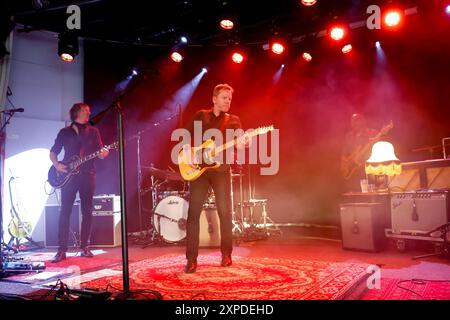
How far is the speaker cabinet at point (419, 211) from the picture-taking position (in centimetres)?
478

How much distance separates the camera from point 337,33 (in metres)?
6.30

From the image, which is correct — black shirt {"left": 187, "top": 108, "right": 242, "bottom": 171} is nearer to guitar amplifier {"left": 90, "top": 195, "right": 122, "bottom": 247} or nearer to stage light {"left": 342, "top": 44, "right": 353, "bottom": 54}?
guitar amplifier {"left": 90, "top": 195, "right": 122, "bottom": 247}

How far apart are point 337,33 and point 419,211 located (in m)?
3.15

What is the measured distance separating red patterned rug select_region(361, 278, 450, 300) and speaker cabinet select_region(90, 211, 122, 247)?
4737 mm

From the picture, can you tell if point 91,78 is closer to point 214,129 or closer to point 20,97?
point 20,97

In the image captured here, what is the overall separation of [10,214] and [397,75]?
7.65 meters

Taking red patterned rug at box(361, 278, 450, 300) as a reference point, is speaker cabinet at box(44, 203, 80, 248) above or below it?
above

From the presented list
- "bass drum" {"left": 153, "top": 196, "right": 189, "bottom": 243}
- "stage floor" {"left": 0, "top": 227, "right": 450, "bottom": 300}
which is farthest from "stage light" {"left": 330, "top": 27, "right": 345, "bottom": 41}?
"bass drum" {"left": 153, "top": 196, "right": 189, "bottom": 243}

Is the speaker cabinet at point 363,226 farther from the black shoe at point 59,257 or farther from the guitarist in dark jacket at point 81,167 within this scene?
the black shoe at point 59,257

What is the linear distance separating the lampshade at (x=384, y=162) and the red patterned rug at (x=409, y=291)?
209 cm

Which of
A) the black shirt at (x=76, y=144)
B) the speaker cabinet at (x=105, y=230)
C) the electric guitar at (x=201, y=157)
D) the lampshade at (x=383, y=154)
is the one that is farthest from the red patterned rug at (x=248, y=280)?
the speaker cabinet at (x=105, y=230)

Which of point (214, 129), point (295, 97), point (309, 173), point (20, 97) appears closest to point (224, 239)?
point (214, 129)

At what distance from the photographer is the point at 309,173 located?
7.93 m

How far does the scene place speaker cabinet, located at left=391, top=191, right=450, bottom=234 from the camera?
4.78 meters
